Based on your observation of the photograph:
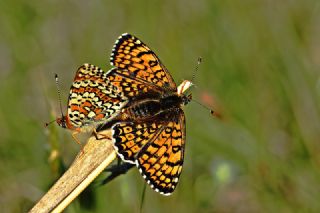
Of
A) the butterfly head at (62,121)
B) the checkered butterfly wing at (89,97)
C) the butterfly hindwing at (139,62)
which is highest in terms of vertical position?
the butterfly hindwing at (139,62)

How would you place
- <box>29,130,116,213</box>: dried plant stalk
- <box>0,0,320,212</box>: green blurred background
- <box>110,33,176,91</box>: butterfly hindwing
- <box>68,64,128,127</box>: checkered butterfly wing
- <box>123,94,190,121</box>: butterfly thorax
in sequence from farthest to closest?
<box>0,0,320,212</box>: green blurred background → <box>110,33,176,91</box>: butterfly hindwing → <box>123,94,190,121</box>: butterfly thorax → <box>68,64,128,127</box>: checkered butterfly wing → <box>29,130,116,213</box>: dried plant stalk

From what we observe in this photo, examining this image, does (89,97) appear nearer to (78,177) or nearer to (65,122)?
(65,122)

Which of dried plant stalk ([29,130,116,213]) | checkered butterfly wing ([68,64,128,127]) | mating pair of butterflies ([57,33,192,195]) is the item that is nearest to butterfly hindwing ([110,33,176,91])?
mating pair of butterflies ([57,33,192,195])

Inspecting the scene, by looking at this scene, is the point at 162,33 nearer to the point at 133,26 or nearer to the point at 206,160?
the point at 133,26

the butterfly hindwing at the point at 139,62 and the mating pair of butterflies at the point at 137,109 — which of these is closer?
the mating pair of butterflies at the point at 137,109

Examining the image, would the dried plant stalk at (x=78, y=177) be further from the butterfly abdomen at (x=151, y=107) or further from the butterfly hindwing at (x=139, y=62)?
the butterfly hindwing at (x=139, y=62)

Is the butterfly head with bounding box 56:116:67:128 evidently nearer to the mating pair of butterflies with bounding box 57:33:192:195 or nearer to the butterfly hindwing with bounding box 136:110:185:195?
the mating pair of butterflies with bounding box 57:33:192:195

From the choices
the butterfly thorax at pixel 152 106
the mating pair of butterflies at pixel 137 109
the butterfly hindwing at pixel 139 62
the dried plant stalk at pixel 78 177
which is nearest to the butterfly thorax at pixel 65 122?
the mating pair of butterflies at pixel 137 109
